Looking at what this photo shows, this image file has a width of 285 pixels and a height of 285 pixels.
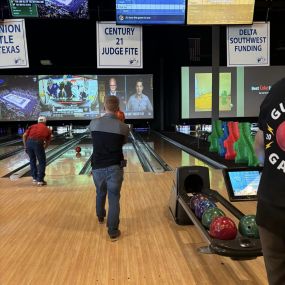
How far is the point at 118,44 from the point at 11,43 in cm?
167

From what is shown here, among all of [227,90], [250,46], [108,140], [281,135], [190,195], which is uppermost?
[250,46]

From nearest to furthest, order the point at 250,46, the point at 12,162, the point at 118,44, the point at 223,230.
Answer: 1. the point at 223,230
2. the point at 118,44
3. the point at 250,46
4. the point at 12,162

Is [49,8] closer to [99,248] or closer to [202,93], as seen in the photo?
[99,248]

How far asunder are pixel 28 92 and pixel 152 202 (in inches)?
528

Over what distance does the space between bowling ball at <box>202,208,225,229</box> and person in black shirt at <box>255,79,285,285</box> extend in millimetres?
1493

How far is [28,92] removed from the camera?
16953 millimetres

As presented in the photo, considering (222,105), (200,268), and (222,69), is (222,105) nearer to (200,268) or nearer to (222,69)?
(222,69)

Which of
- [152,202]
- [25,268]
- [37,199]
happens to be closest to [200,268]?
[25,268]

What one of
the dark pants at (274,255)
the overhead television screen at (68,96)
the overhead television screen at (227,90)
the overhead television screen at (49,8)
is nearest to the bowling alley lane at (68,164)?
the overhead television screen at (49,8)

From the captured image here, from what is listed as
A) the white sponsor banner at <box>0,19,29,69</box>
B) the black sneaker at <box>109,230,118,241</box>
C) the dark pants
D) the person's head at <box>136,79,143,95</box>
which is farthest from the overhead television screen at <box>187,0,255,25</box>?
the person's head at <box>136,79,143,95</box>

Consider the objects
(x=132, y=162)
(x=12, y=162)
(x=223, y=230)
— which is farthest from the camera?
(x=12, y=162)

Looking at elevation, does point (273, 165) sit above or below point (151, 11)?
below

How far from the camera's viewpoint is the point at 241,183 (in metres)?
2.97

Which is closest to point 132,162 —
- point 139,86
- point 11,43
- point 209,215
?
point 11,43
